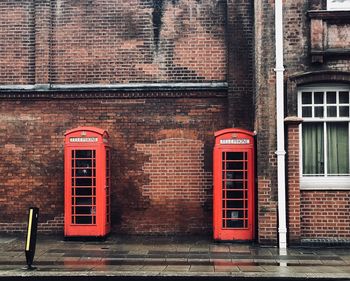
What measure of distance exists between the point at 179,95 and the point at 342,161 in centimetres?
453

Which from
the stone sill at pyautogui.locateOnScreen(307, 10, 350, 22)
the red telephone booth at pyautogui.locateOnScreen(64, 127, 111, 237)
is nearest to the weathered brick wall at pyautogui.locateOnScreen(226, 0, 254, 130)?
the stone sill at pyautogui.locateOnScreen(307, 10, 350, 22)

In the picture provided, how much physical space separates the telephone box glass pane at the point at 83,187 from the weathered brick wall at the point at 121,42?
2.54 metres

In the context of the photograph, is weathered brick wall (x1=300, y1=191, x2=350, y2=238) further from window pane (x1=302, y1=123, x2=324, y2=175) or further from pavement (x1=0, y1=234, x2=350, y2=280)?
window pane (x1=302, y1=123, x2=324, y2=175)

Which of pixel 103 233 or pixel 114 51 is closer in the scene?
pixel 103 233

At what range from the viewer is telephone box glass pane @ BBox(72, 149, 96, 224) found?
1354 cm

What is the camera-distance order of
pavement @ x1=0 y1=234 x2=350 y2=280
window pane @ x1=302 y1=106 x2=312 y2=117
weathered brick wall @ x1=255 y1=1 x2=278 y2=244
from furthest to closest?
window pane @ x1=302 y1=106 x2=312 y2=117, weathered brick wall @ x1=255 y1=1 x2=278 y2=244, pavement @ x1=0 y1=234 x2=350 y2=280

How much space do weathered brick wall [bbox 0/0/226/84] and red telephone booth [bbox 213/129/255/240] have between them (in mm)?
2303

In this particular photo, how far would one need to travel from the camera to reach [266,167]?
516 inches

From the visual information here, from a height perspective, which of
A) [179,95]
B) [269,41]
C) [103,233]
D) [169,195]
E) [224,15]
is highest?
[224,15]

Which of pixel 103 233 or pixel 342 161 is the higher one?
pixel 342 161

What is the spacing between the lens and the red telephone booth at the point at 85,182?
44.2ft

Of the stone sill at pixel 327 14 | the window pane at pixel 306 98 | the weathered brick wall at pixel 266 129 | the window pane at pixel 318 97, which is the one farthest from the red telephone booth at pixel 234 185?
the stone sill at pixel 327 14

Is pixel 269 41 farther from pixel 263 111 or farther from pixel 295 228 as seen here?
pixel 295 228

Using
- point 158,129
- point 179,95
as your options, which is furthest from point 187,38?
point 158,129
